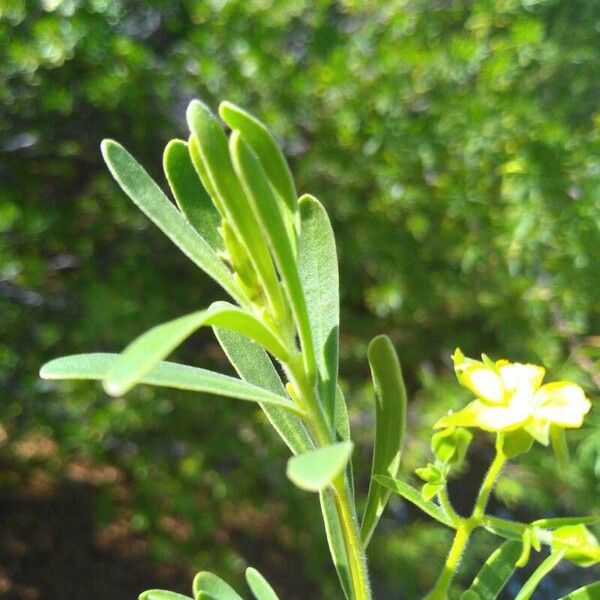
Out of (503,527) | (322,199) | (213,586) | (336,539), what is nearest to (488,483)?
(503,527)

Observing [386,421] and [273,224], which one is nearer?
[273,224]

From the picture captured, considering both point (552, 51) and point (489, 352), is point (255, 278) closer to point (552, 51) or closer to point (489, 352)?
point (552, 51)

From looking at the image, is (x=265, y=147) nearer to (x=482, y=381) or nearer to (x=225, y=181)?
(x=225, y=181)

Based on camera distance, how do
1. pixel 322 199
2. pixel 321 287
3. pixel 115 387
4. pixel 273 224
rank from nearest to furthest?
pixel 115 387, pixel 273 224, pixel 321 287, pixel 322 199

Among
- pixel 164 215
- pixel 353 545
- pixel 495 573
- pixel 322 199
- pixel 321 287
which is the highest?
pixel 164 215

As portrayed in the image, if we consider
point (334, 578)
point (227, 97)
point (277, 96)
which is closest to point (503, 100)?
point (277, 96)

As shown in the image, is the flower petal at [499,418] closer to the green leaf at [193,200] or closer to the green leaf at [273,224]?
the green leaf at [273,224]

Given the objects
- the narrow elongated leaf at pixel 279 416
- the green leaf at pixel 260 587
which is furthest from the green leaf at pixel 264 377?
the green leaf at pixel 260 587
